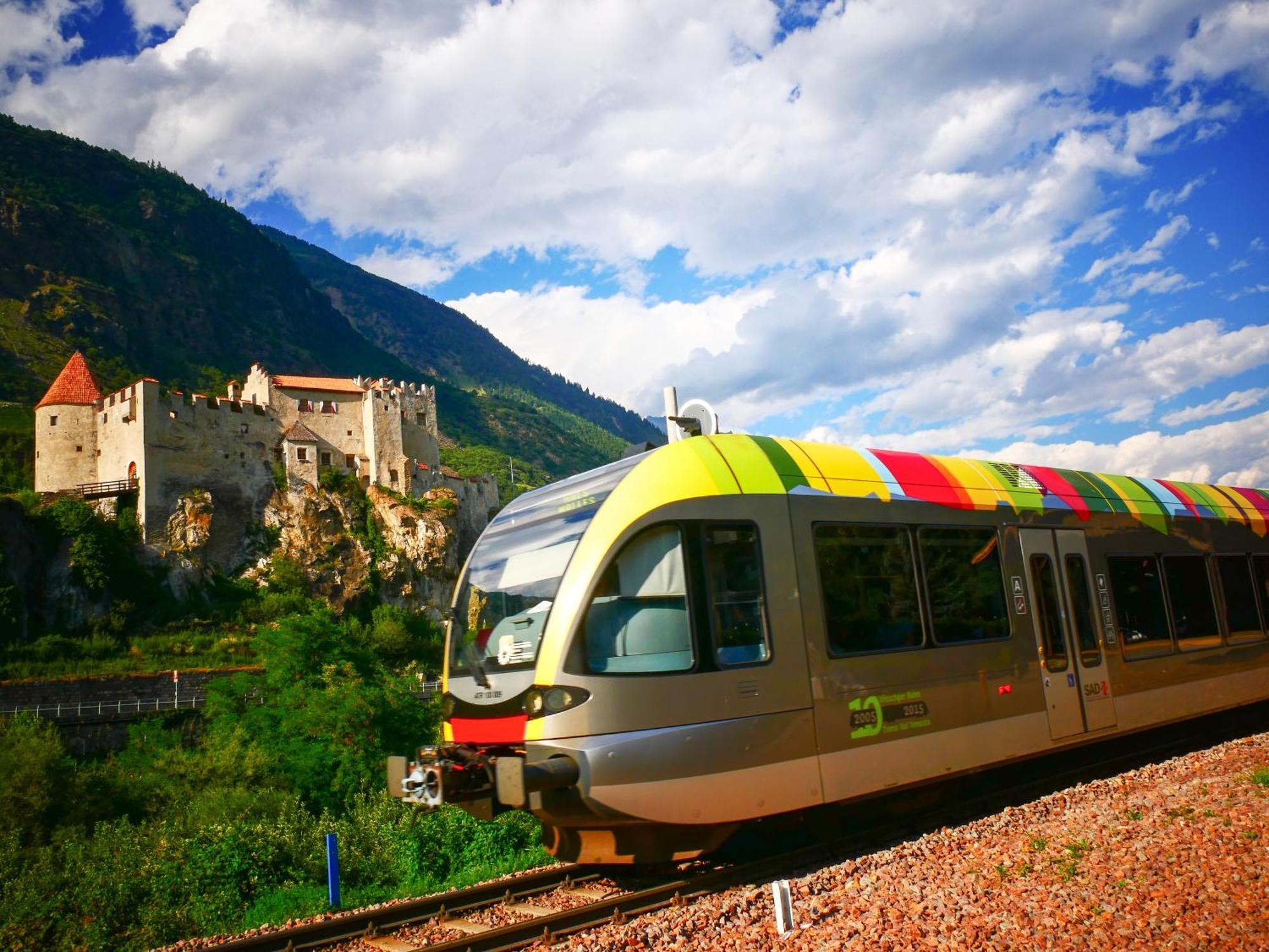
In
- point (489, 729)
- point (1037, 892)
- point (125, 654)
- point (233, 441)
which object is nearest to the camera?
point (1037, 892)

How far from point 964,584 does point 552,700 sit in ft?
14.6

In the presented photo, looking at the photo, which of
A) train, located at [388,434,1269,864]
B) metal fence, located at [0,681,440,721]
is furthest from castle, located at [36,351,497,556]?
train, located at [388,434,1269,864]

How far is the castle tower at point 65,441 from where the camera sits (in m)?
61.1

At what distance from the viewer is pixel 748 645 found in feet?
23.2

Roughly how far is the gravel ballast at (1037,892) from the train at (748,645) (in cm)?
65

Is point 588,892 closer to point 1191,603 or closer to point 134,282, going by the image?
point 1191,603

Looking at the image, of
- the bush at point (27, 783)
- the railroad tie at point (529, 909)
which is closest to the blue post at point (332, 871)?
the railroad tie at point (529, 909)

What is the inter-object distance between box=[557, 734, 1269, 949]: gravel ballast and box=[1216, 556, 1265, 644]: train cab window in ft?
15.8

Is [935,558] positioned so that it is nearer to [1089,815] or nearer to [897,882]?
[1089,815]

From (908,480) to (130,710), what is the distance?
146ft

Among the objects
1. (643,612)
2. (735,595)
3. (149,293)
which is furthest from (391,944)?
(149,293)

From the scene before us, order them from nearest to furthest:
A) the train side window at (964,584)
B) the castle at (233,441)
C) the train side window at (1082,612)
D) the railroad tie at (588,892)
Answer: the railroad tie at (588,892), the train side window at (964,584), the train side window at (1082,612), the castle at (233,441)

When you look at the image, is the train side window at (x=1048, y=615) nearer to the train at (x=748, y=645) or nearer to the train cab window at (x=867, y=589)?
the train at (x=748, y=645)

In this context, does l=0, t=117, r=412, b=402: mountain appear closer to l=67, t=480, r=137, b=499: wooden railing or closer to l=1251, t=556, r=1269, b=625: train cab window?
l=67, t=480, r=137, b=499: wooden railing
